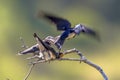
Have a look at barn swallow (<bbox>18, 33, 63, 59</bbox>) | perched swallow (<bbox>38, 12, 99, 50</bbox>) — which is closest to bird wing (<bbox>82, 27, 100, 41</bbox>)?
perched swallow (<bbox>38, 12, 99, 50</bbox>)

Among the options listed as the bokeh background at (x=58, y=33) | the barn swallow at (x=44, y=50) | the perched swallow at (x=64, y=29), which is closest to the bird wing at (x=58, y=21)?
the perched swallow at (x=64, y=29)

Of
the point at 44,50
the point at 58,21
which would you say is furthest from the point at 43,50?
the point at 58,21

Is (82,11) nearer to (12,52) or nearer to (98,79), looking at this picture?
(12,52)

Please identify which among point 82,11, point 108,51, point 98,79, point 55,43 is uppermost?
point 82,11

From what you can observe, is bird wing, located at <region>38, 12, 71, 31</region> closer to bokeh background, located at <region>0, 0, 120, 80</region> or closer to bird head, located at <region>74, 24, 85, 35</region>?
bird head, located at <region>74, 24, 85, 35</region>

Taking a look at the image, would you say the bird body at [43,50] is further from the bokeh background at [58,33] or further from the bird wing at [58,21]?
the bokeh background at [58,33]

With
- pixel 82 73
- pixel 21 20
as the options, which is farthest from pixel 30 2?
pixel 82 73
